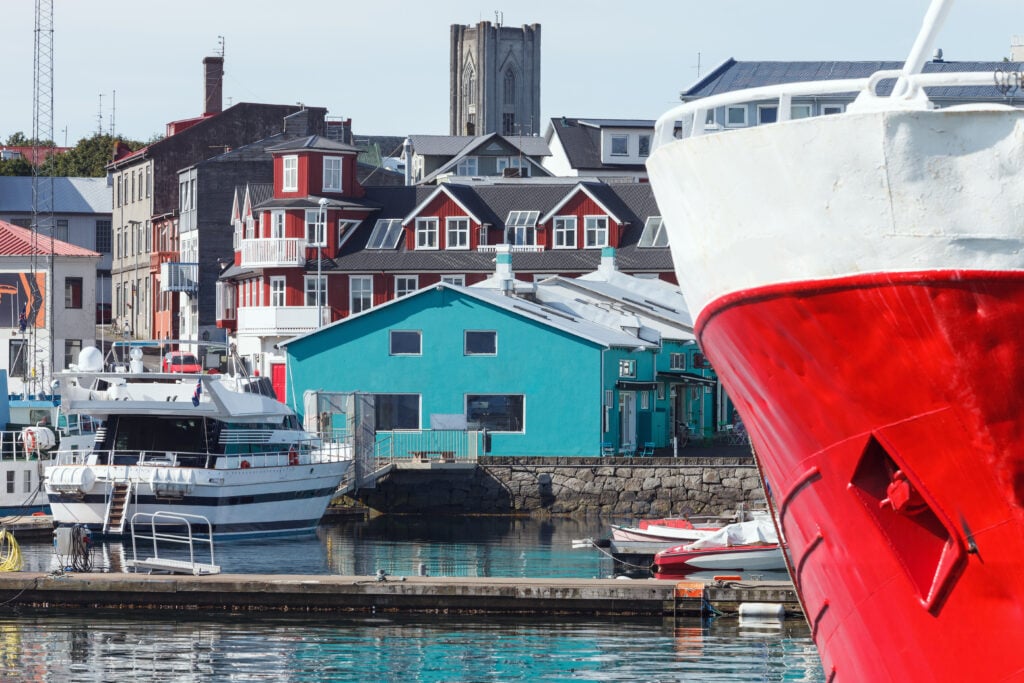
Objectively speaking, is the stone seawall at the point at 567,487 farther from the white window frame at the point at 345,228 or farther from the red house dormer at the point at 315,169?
the red house dormer at the point at 315,169

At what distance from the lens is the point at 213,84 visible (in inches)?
3430

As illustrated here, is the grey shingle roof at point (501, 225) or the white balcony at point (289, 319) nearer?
the white balcony at point (289, 319)

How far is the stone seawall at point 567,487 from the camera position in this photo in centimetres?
4172

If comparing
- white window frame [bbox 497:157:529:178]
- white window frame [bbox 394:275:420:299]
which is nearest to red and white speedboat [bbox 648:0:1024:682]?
white window frame [bbox 394:275:420:299]

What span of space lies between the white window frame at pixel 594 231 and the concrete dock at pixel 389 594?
134ft

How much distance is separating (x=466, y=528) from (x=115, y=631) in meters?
17.9

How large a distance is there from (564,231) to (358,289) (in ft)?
27.0

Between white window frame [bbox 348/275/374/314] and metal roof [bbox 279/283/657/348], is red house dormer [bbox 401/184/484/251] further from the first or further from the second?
metal roof [bbox 279/283/657/348]

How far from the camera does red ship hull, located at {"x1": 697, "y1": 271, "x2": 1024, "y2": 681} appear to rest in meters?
7.19

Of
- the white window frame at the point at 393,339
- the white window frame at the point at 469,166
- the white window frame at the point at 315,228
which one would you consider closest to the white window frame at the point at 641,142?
the white window frame at the point at 469,166

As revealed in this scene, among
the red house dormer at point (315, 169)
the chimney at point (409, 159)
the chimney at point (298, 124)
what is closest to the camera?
the red house dormer at point (315, 169)

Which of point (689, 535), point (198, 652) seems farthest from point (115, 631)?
point (689, 535)

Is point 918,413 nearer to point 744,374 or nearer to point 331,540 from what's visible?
point 744,374

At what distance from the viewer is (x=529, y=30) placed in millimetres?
147625
